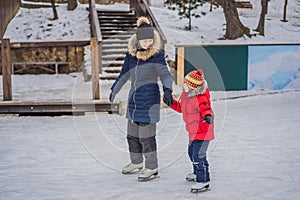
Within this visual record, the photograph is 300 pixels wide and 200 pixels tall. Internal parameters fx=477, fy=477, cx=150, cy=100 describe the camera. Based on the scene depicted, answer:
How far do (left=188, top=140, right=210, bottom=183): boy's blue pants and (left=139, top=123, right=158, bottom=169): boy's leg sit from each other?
537mm

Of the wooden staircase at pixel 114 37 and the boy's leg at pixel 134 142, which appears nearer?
the boy's leg at pixel 134 142

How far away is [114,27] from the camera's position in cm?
1384

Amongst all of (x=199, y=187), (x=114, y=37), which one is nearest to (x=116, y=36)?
(x=114, y=37)

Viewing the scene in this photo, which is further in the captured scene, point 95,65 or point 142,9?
point 142,9

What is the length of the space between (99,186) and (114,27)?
31.8 feet

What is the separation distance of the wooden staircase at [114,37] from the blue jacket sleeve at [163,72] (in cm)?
649

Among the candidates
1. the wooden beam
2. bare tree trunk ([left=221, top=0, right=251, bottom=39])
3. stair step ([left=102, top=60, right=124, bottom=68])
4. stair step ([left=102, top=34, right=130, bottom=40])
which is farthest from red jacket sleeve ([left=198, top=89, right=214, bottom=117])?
bare tree trunk ([left=221, top=0, right=251, bottom=39])

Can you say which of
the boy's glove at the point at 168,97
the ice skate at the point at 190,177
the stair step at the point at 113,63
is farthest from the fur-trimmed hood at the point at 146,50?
the stair step at the point at 113,63

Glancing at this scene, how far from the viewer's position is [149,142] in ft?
15.9

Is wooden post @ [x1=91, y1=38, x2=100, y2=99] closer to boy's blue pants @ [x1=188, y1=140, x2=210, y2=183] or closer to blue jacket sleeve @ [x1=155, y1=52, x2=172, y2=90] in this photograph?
blue jacket sleeve @ [x1=155, y1=52, x2=172, y2=90]

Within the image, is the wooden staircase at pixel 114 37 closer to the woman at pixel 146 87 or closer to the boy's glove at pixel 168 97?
the woman at pixel 146 87

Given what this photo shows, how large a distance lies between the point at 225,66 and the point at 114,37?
3.51 metres

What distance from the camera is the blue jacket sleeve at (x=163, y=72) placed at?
4.67 metres

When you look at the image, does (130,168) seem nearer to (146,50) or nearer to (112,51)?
(146,50)
